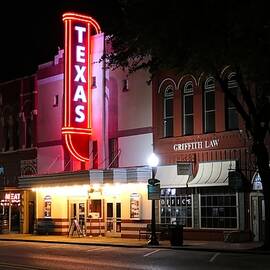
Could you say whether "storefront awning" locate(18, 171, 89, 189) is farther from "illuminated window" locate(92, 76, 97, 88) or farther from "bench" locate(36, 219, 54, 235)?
"illuminated window" locate(92, 76, 97, 88)

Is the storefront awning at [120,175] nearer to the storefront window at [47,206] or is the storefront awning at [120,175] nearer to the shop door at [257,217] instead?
the shop door at [257,217]

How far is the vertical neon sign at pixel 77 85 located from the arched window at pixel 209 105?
794 centimetres

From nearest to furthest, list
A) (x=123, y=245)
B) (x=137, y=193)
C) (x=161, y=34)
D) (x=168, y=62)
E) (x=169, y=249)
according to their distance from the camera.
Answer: (x=161, y=34)
(x=168, y=62)
(x=169, y=249)
(x=123, y=245)
(x=137, y=193)

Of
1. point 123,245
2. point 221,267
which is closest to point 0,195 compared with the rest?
point 123,245

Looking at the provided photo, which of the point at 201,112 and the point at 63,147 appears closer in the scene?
the point at 201,112

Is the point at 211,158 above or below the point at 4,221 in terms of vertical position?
above

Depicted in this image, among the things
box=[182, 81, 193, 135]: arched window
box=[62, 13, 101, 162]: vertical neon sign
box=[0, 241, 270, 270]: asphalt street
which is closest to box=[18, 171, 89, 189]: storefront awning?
box=[62, 13, 101, 162]: vertical neon sign

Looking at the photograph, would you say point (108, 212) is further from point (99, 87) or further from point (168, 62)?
point (168, 62)

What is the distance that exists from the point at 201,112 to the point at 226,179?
13.3 feet

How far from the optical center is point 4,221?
46.2 m

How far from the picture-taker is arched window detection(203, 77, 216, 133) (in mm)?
34312

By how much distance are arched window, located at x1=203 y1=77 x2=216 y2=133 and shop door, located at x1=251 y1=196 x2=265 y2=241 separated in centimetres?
446

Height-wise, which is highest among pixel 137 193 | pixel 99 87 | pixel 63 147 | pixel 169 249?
pixel 99 87

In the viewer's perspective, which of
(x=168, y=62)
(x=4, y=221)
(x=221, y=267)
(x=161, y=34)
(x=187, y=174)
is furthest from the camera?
(x=4, y=221)
